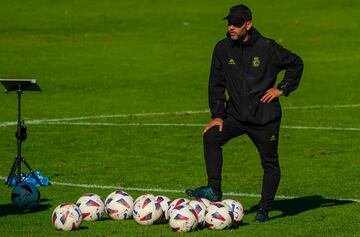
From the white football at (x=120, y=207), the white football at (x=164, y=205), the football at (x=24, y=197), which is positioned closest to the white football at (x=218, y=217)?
the white football at (x=164, y=205)

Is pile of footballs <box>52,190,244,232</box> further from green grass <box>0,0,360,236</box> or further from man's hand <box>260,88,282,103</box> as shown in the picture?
man's hand <box>260,88,282,103</box>

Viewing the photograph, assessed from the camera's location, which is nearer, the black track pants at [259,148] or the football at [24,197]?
the black track pants at [259,148]

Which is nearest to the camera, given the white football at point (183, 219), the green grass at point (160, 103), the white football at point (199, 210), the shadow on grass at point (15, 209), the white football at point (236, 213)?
the white football at point (183, 219)

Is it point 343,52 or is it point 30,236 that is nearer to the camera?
point 30,236

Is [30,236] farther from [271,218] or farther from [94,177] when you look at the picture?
[94,177]

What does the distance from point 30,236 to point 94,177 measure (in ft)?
16.2

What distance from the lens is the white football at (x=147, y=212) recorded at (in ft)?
49.6

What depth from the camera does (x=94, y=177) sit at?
63.8ft

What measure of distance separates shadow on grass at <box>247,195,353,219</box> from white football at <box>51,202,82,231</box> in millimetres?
2627

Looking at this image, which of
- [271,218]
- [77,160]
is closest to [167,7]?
[77,160]

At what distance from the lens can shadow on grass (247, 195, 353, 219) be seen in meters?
16.5

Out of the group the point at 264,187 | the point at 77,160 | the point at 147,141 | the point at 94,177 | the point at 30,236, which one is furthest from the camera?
the point at 147,141

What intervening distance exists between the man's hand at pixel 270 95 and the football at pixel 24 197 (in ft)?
10.8

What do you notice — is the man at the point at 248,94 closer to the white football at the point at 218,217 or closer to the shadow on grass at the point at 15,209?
the white football at the point at 218,217
